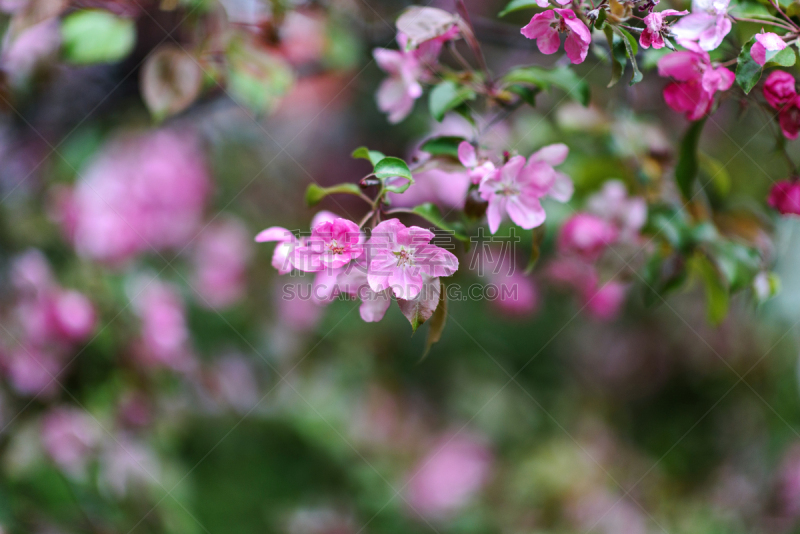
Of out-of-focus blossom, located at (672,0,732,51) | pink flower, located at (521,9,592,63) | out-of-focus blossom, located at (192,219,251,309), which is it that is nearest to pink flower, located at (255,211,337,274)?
pink flower, located at (521,9,592,63)

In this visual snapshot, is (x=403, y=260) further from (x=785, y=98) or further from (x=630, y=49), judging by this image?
(x=785, y=98)

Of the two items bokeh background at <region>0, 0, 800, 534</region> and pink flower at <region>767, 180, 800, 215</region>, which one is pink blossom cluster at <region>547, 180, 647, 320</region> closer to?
bokeh background at <region>0, 0, 800, 534</region>

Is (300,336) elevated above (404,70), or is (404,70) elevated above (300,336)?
(404,70)

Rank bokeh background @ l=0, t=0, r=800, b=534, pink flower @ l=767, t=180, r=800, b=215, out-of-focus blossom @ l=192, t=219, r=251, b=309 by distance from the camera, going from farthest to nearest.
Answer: out-of-focus blossom @ l=192, t=219, r=251, b=309, bokeh background @ l=0, t=0, r=800, b=534, pink flower @ l=767, t=180, r=800, b=215

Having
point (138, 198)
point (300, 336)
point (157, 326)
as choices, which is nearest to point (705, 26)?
point (157, 326)

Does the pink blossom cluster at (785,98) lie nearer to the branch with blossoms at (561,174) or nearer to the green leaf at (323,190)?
the branch with blossoms at (561,174)

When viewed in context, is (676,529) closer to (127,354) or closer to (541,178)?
(541,178)
